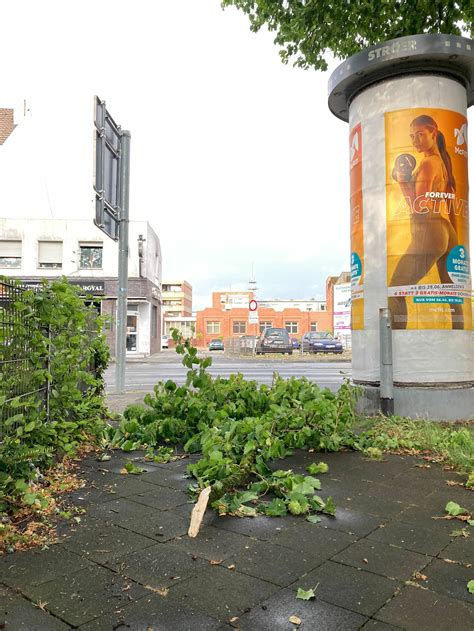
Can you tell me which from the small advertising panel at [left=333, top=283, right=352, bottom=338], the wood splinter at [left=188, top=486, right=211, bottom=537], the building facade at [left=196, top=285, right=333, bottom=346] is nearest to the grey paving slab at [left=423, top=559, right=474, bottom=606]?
the wood splinter at [left=188, top=486, right=211, bottom=537]

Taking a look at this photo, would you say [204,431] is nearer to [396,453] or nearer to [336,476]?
[336,476]

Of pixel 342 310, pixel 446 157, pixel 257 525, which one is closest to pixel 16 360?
pixel 257 525

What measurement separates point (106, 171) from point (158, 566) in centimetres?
688

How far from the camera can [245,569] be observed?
2.62 m

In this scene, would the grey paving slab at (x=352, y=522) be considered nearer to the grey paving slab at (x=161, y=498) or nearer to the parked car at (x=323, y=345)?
the grey paving slab at (x=161, y=498)

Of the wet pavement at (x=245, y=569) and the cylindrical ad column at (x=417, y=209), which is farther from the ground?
the cylindrical ad column at (x=417, y=209)

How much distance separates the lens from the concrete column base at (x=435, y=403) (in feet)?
20.3

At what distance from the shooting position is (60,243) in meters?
30.1

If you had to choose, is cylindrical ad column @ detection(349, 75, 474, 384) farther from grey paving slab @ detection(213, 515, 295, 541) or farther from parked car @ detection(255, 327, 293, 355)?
parked car @ detection(255, 327, 293, 355)

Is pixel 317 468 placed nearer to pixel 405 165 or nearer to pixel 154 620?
pixel 154 620

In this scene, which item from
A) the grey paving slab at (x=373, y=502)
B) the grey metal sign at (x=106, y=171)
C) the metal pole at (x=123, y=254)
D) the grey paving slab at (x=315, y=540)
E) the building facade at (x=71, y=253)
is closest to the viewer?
the grey paving slab at (x=315, y=540)

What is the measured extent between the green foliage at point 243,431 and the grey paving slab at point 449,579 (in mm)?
900

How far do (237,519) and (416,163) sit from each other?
5031 mm

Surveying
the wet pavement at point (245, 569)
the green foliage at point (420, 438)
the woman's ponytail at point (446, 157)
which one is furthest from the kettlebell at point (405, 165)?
the wet pavement at point (245, 569)
